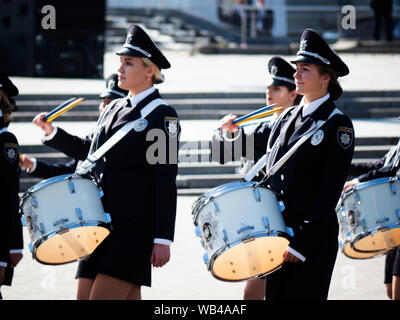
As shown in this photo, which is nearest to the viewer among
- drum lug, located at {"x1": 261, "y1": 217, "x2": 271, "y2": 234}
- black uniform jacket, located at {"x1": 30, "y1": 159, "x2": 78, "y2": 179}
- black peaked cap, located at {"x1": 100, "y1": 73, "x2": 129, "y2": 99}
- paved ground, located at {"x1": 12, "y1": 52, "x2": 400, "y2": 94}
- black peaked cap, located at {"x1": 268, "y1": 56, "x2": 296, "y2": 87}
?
drum lug, located at {"x1": 261, "y1": 217, "x2": 271, "y2": 234}

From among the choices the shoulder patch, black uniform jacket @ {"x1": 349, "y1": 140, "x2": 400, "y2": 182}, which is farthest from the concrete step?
the shoulder patch

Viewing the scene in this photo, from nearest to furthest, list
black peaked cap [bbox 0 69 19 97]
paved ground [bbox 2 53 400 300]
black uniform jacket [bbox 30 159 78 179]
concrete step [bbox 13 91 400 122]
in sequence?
black peaked cap [bbox 0 69 19 97] < black uniform jacket [bbox 30 159 78 179] < paved ground [bbox 2 53 400 300] < concrete step [bbox 13 91 400 122]

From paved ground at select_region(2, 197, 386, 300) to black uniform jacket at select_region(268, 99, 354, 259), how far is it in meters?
2.41

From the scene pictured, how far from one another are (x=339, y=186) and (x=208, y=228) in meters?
0.69

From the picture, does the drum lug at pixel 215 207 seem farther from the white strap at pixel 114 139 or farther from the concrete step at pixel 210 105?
the concrete step at pixel 210 105

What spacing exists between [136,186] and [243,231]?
1.99 ft

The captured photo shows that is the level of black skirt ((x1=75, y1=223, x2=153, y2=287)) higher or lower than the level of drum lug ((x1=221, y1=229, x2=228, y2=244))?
lower

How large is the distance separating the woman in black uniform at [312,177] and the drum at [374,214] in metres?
0.70

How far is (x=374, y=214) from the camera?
5.25 meters

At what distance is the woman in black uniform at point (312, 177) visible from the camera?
14.7ft

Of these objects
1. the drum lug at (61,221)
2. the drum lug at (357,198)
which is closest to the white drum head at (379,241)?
the drum lug at (357,198)

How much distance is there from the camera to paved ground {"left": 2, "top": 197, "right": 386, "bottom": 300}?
22.5 ft

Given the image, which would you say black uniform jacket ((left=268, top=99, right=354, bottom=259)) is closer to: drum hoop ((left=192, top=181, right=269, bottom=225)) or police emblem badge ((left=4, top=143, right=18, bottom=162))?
drum hoop ((left=192, top=181, right=269, bottom=225))

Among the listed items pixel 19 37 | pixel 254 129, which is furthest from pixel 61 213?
pixel 19 37
